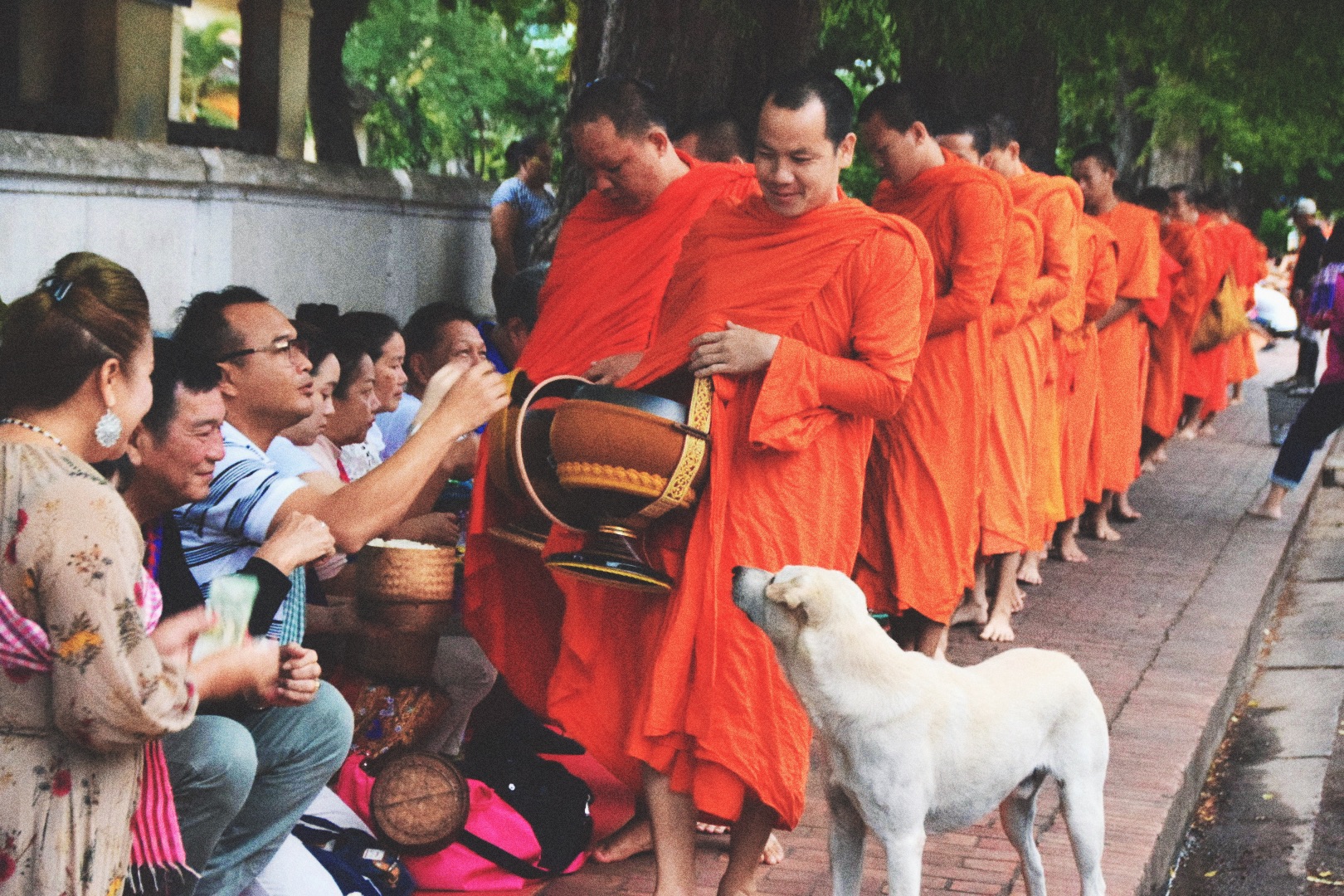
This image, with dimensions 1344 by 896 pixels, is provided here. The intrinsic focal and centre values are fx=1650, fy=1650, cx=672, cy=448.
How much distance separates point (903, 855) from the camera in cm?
351

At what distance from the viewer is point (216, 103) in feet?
93.8

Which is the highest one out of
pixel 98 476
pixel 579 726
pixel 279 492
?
pixel 98 476

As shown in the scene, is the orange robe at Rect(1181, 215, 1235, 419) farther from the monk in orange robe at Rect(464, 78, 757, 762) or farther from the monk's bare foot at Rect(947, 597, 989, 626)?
the monk in orange robe at Rect(464, 78, 757, 762)

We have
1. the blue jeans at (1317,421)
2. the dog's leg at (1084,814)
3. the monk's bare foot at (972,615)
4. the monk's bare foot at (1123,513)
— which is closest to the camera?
the dog's leg at (1084,814)

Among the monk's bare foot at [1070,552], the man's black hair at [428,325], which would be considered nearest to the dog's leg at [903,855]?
the man's black hair at [428,325]

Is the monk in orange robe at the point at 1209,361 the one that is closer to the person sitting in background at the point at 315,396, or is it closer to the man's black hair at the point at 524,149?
the man's black hair at the point at 524,149

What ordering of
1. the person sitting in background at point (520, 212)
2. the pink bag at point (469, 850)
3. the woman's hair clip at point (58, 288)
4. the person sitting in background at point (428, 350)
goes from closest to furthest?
the woman's hair clip at point (58, 288)
the pink bag at point (469, 850)
the person sitting in background at point (428, 350)
the person sitting in background at point (520, 212)

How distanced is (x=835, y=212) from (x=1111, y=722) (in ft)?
8.42

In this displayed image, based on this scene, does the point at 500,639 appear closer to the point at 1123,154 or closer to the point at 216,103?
the point at 1123,154

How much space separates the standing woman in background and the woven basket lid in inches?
50.1

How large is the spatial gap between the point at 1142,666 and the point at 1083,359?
2.61 m

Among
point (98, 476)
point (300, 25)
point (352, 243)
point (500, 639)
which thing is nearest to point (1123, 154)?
point (300, 25)

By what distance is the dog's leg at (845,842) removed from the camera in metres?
3.67

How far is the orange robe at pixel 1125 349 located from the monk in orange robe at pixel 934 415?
3.78m
